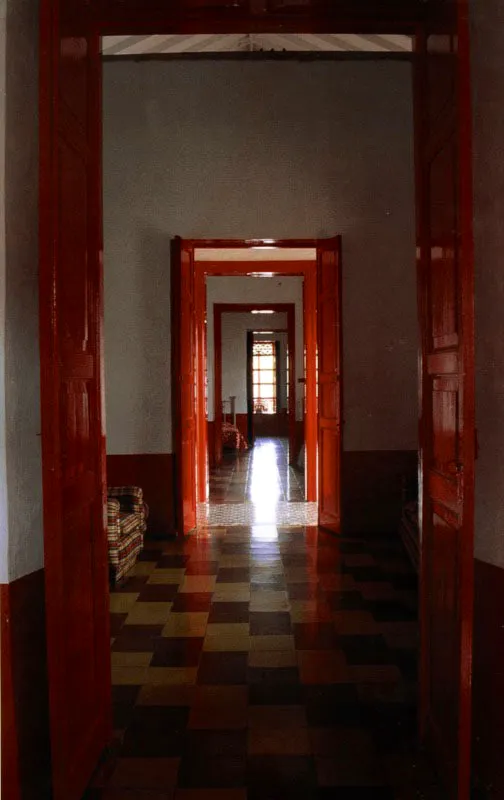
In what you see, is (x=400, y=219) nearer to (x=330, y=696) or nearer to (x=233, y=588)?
(x=233, y=588)

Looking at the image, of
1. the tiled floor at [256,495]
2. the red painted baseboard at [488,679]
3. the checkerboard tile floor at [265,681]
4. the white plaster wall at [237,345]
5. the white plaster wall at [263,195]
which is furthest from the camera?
the white plaster wall at [237,345]

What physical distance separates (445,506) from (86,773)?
5.55 feet

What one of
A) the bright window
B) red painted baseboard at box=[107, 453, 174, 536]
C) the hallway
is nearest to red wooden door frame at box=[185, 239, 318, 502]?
red painted baseboard at box=[107, 453, 174, 536]

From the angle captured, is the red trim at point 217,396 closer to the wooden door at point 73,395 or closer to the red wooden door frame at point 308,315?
the red wooden door frame at point 308,315

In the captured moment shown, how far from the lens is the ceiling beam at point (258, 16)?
277 centimetres

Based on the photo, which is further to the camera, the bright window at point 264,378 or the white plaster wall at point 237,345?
the bright window at point 264,378

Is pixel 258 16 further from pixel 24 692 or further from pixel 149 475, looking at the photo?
pixel 149 475

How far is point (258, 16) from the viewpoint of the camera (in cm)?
286

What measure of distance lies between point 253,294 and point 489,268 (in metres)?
9.96

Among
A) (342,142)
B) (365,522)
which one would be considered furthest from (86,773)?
(342,142)

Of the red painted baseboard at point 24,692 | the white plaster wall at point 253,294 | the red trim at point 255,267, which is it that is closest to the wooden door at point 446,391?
the red painted baseboard at point 24,692

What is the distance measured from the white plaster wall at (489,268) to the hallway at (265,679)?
1.08 m

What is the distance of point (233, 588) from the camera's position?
16.8 feet

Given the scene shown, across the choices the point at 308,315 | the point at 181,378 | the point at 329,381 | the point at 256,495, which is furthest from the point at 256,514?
the point at 308,315
